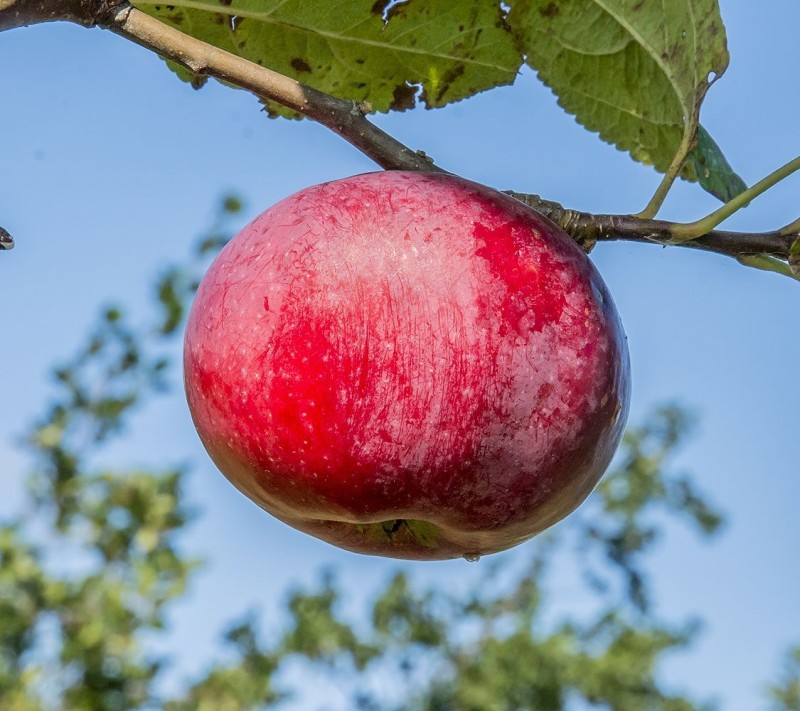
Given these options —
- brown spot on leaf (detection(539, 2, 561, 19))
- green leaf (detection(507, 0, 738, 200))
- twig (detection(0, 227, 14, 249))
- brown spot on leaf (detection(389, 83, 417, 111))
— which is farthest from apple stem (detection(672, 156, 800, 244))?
twig (detection(0, 227, 14, 249))

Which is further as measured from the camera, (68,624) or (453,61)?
(68,624)

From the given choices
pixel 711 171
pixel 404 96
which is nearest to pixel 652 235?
pixel 711 171

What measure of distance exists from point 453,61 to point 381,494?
0.55 meters

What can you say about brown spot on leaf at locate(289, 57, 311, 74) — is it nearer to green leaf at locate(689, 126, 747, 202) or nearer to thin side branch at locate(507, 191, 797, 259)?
thin side branch at locate(507, 191, 797, 259)

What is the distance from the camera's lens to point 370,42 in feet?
3.64

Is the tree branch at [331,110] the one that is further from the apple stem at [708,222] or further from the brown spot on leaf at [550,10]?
the brown spot on leaf at [550,10]

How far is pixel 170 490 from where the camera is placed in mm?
3689

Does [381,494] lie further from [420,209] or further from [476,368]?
[420,209]

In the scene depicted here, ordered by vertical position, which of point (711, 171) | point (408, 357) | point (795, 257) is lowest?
point (408, 357)

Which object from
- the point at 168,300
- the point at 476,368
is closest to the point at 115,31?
the point at 476,368

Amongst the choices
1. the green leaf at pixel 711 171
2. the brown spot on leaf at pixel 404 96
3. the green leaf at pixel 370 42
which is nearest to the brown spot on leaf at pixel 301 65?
the green leaf at pixel 370 42

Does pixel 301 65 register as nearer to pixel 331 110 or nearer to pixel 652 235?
pixel 331 110

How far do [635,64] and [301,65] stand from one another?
381 mm

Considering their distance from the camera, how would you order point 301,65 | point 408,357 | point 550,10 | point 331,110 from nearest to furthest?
point 408,357 → point 331,110 → point 550,10 → point 301,65
